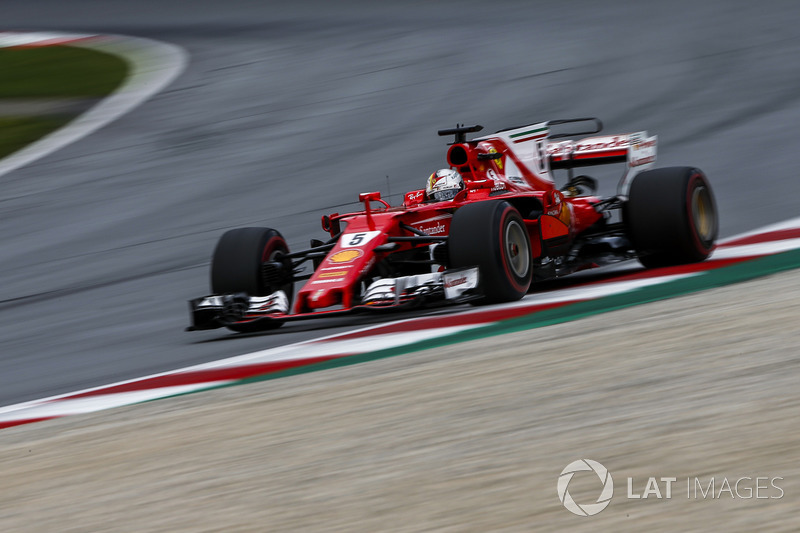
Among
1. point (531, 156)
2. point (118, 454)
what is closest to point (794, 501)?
point (118, 454)

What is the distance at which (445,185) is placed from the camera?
7836mm

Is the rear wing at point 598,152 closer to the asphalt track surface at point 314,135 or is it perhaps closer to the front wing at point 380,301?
the asphalt track surface at point 314,135

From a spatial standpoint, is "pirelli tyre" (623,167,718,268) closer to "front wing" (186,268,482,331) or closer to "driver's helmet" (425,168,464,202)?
"driver's helmet" (425,168,464,202)

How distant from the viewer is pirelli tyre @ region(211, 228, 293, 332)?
749cm

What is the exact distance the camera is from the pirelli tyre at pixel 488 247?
687cm

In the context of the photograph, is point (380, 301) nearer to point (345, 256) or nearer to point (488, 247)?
point (345, 256)

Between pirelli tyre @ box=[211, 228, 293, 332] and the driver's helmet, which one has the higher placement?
the driver's helmet

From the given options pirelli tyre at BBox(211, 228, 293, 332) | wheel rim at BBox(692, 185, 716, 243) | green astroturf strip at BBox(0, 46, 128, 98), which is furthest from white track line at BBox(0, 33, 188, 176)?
wheel rim at BBox(692, 185, 716, 243)

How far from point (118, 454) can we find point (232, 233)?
3.51m

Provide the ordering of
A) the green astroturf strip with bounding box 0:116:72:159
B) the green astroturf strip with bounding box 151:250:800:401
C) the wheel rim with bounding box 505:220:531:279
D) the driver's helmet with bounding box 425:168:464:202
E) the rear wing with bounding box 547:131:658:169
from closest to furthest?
the green astroturf strip with bounding box 151:250:800:401
the wheel rim with bounding box 505:220:531:279
the driver's helmet with bounding box 425:168:464:202
the rear wing with bounding box 547:131:658:169
the green astroturf strip with bounding box 0:116:72:159

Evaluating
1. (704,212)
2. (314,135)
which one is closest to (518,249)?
(704,212)

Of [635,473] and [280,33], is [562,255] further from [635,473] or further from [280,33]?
[280,33]

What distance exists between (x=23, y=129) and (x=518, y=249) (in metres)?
10.9

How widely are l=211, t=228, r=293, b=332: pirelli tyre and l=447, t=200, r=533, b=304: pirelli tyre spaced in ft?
4.24
